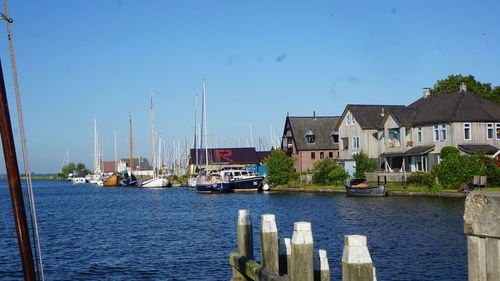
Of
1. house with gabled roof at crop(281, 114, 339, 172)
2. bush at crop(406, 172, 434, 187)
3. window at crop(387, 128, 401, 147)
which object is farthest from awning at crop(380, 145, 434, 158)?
house with gabled roof at crop(281, 114, 339, 172)

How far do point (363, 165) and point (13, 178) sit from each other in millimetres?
65641

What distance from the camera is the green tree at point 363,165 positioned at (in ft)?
235

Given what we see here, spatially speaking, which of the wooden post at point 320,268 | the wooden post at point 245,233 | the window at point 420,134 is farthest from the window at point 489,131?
the wooden post at point 320,268

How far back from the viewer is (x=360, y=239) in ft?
22.6

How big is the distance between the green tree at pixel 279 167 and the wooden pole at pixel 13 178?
77249mm

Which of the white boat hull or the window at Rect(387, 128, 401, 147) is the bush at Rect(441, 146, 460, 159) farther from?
the white boat hull

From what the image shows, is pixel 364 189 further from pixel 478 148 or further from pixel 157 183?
pixel 157 183

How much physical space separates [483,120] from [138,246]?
42.6 m

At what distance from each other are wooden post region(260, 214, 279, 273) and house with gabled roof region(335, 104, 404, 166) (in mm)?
65584

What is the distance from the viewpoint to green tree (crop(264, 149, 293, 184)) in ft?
281

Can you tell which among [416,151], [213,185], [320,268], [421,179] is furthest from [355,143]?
[320,268]

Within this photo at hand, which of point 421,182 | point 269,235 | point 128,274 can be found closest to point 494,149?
point 421,182

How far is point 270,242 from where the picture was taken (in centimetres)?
A: 1116

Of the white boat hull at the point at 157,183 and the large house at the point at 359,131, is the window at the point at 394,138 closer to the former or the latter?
the large house at the point at 359,131
